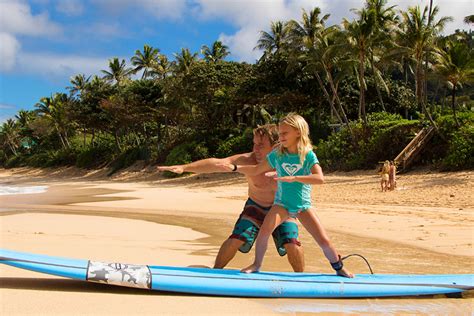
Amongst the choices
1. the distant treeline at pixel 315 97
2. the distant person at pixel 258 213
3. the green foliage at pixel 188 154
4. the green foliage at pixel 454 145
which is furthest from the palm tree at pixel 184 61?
the distant person at pixel 258 213

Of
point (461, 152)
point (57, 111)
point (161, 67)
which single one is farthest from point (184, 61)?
point (461, 152)

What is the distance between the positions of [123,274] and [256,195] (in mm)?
1373

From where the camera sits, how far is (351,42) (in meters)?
24.6

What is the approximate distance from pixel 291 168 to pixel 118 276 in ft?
5.55

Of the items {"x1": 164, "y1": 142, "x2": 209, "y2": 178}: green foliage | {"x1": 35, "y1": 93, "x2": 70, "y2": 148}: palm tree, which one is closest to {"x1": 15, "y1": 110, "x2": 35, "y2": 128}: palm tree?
{"x1": 35, "y1": 93, "x2": 70, "y2": 148}: palm tree

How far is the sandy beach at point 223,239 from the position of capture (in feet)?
12.7

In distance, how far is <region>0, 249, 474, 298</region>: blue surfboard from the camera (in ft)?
13.0

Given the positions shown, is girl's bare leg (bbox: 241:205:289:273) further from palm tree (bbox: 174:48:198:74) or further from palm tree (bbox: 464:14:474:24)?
palm tree (bbox: 174:48:198:74)

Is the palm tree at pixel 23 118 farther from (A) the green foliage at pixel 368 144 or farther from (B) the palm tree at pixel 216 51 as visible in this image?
(A) the green foliage at pixel 368 144

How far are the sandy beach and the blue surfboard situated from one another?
84mm

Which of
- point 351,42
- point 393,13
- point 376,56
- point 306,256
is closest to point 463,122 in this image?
point 351,42

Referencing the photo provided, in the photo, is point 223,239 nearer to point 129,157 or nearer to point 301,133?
point 301,133

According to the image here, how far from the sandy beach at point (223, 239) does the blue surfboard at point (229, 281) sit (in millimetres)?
84

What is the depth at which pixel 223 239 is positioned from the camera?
830 cm
